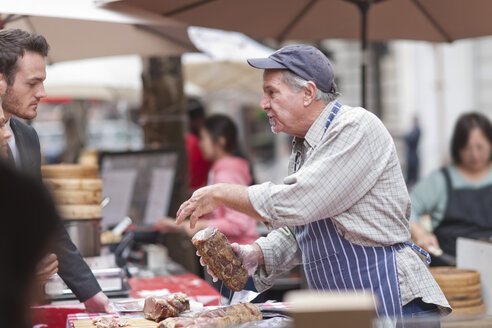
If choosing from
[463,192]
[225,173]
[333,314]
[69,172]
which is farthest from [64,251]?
[463,192]

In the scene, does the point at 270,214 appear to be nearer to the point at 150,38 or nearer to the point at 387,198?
the point at 387,198

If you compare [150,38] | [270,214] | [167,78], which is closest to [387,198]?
[270,214]

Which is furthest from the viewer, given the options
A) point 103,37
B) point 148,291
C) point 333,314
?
point 103,37

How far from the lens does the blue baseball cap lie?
3.06 m

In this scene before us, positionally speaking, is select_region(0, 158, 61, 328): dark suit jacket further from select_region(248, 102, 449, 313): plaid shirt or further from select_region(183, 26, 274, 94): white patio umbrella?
select_region(183, 26, 274, 94): white patio umbrella

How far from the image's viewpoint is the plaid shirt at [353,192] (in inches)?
112

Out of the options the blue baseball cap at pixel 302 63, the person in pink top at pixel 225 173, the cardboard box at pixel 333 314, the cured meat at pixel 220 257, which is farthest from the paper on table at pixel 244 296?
the person in pink top at pixel 225 173

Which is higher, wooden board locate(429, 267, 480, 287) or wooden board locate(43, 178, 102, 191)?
wooden board locate(43, 178, 102, 191)

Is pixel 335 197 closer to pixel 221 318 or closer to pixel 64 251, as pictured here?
pixel 221 318

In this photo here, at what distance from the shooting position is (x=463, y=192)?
595 centimetres

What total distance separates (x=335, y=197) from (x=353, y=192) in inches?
3.4

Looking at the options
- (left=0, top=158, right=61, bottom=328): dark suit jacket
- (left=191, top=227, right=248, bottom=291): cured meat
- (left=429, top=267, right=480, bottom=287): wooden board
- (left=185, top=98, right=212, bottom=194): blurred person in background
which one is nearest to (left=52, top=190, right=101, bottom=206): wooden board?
(left=191, top=227, right=248, bottom=291): cured meat

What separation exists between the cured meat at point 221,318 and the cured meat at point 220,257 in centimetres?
11

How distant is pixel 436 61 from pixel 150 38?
1511 centimetres
